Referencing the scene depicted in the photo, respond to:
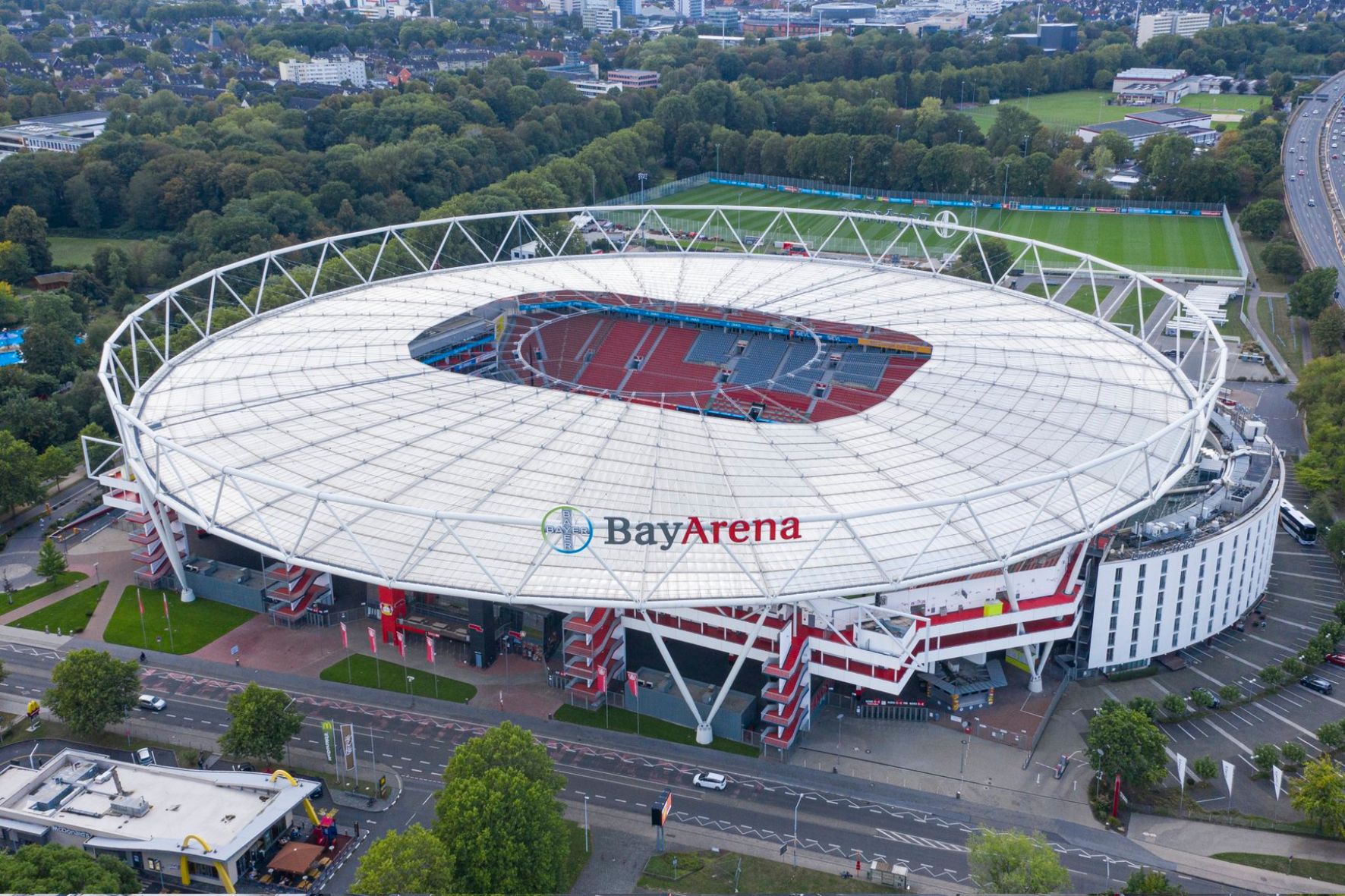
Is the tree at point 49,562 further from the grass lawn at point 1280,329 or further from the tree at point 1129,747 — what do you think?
the grass lawn at point 1280,329

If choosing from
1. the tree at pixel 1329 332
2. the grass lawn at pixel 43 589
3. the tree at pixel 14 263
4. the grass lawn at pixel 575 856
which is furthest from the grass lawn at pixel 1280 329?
the tree at pixel 14 263

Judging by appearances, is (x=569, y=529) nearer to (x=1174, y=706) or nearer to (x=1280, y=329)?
(x=1174, y=706)

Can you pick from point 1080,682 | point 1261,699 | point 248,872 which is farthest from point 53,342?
point 1261,699

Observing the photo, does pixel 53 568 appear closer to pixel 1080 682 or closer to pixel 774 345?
pixel 774 345

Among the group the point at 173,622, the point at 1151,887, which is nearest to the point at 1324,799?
the point at 1151,887

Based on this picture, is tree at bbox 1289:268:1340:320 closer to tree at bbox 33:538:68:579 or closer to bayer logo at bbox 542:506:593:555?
bayer logo at bbox 542:506:593:555

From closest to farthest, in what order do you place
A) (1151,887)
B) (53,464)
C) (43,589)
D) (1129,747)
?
(1151,887) → (1129,747) → (43,589) → (53,464)
